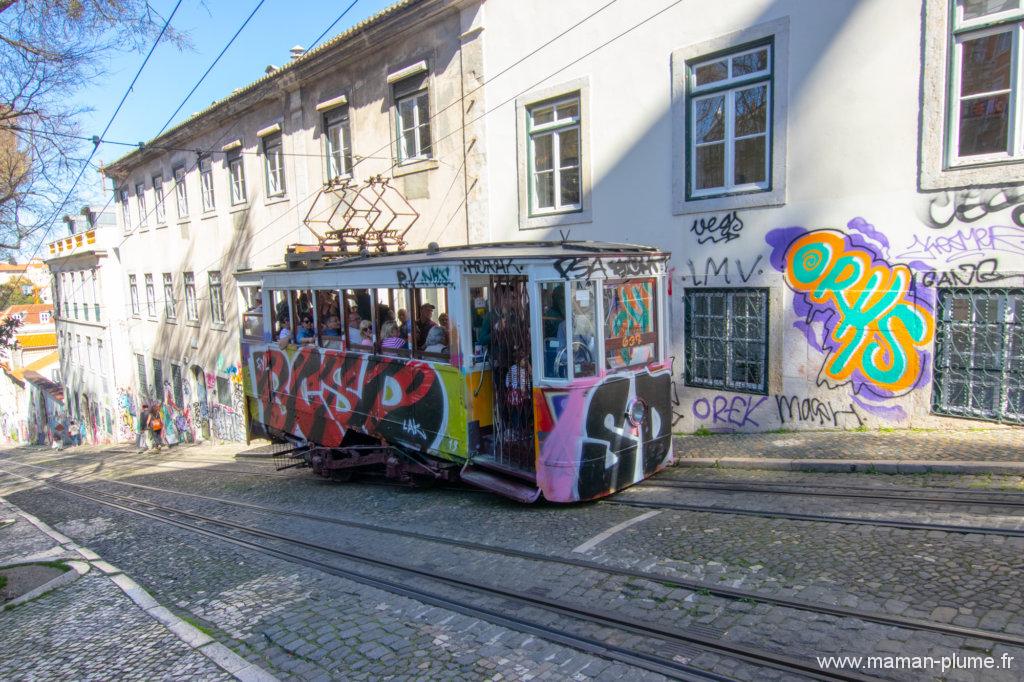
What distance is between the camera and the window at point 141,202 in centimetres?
2622

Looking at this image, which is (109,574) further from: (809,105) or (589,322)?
(809,105)

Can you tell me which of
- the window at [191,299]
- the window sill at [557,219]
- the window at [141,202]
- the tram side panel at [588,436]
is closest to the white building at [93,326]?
the window at [141,202]

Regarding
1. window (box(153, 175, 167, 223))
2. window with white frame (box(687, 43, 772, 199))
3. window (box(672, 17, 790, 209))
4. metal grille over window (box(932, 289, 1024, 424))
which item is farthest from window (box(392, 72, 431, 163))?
window (box(153, 175, 167, 223))

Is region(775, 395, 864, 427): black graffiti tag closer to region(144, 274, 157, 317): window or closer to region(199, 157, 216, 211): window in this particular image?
region(199, 157, 216, 211): window

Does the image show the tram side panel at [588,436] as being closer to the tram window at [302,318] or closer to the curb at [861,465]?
the curb at [861,465]

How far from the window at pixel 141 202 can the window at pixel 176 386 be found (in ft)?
20.5

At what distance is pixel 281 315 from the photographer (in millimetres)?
10898

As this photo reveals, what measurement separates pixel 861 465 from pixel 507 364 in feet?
12.6

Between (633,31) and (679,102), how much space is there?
1.37 m

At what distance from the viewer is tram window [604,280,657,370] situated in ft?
22.1

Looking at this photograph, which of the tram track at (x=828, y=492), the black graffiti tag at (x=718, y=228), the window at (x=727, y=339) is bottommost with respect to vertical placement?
the tram track at (x=828, y=492)

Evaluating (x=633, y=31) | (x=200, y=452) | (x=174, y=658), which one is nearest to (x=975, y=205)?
(x=633, y=31)

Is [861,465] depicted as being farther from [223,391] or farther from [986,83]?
[223,391]

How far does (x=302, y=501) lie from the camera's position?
9398 mm
